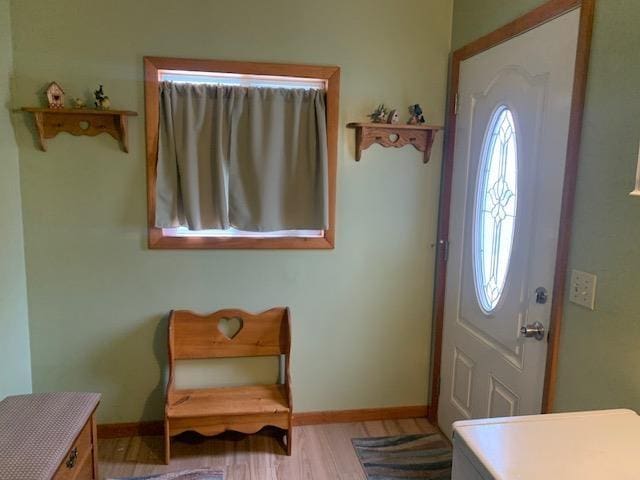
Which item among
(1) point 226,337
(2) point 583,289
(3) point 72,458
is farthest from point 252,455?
(2) point 583,289

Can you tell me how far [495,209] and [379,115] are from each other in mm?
810

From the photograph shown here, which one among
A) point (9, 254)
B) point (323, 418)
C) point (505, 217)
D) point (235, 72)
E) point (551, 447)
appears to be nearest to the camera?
point (551, 447)

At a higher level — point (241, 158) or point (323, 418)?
point (241, 158)

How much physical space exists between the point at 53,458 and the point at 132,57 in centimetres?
182

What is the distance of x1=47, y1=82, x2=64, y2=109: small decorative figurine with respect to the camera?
223 cm

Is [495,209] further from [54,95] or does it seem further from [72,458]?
[54,95]

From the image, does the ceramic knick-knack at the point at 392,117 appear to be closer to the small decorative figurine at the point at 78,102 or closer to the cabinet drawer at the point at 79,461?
the small decorative figurine at the point at 78,102

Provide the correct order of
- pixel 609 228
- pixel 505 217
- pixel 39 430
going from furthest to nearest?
pixel 505 217, pixel 39 430, pixel 609 228

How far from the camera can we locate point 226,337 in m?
2.54

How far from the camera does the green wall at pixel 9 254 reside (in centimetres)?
218

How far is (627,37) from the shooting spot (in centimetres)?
142

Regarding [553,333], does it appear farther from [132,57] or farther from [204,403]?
[132,57]

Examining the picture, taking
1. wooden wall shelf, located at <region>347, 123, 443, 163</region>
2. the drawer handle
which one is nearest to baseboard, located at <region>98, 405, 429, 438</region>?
the drawer handle

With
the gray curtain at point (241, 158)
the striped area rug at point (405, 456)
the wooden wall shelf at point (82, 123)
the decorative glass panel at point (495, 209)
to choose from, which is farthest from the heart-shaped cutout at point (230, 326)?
the decorative glass panel at point (495, 209)
